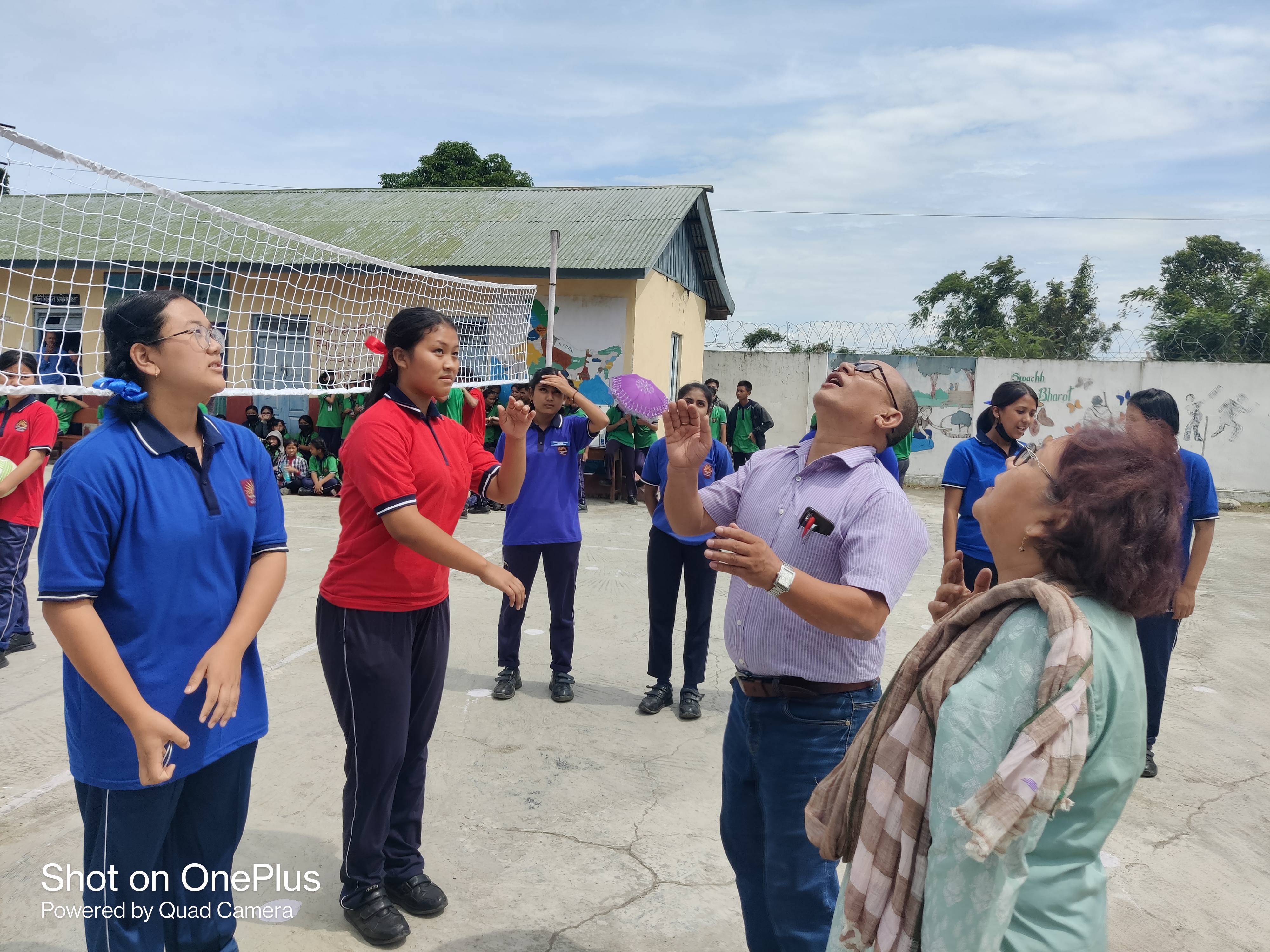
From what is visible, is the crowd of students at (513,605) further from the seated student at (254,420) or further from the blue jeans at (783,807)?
the seated student at (254,420)

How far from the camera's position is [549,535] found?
493 centimetres

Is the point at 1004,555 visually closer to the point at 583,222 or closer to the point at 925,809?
the point at 925,809

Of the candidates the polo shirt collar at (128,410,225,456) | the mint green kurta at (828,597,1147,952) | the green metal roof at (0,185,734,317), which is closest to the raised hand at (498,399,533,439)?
the polo shirt collar at (128,410,225,456)

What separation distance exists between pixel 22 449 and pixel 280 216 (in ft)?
44.0

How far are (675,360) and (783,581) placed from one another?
1454cm

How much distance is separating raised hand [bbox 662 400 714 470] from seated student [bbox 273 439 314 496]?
36.2 ft

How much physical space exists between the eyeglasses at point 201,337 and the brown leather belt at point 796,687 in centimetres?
162

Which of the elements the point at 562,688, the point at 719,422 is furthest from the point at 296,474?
the point at 562,688

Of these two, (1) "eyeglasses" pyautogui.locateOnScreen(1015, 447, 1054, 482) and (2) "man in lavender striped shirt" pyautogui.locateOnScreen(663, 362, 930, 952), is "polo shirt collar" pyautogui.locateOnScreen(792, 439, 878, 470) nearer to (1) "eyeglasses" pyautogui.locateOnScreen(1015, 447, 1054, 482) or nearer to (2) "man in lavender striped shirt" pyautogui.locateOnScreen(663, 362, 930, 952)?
(2) "man in lavender striped shirt" pyautogui.locateOnScreen(663, 362, 930, 952)

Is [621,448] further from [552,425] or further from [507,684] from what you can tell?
[507,684]

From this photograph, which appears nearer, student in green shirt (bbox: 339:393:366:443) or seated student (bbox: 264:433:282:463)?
student in green shirt (bbox: 339:393:366:443)

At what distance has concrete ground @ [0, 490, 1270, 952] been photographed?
2.82 metres

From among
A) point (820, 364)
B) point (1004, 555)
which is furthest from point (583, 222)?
point (1004, 555)

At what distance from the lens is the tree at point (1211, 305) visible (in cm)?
A: 1873
